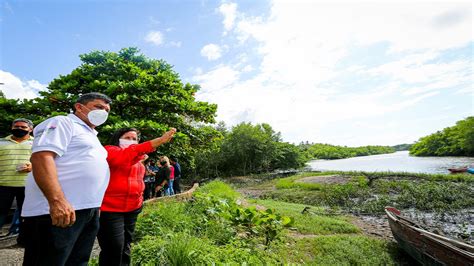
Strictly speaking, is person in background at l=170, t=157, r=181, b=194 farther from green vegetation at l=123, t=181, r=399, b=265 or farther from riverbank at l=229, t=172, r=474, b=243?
riverbank at l=229, t=172, r=474, b=243

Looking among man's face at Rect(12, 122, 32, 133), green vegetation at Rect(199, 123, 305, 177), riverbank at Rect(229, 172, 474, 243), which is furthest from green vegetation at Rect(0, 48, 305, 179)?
green vegetation at Rect(199, 123, 305, 177)

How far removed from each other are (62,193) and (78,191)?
0.73 ft

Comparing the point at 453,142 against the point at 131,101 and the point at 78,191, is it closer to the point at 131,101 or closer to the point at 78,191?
the point at 131,101

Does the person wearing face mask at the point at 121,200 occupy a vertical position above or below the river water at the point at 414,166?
above

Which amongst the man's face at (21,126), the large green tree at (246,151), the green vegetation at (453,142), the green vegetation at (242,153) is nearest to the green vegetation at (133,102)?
the man's face at (21,126)

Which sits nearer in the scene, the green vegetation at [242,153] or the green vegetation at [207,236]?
the green vegetation at [207,236]

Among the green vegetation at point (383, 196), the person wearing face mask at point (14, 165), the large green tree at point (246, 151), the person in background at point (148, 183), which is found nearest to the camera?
the person wearing face mask at point (14, 165)

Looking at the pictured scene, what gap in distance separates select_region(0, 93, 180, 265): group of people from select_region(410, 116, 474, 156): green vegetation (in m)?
67.1

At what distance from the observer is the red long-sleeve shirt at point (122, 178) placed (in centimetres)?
266

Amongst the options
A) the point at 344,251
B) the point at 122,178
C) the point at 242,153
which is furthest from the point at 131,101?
the point at 242,153

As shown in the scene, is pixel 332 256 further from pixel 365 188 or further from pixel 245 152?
pixel 245 152

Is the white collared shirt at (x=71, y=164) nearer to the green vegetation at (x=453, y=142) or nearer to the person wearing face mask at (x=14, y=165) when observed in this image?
the person wearing face mask at (x=14, y=165)

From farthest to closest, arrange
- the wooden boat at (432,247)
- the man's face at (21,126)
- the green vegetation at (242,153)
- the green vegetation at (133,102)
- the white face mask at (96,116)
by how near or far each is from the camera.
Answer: the green vegetation at (242,153)
the green vegetation at (133,102)
the wooden boat at (432,247)
the man's face at (21,126)
the white face mask at (96,116)

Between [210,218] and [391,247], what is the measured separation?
5.95 m
